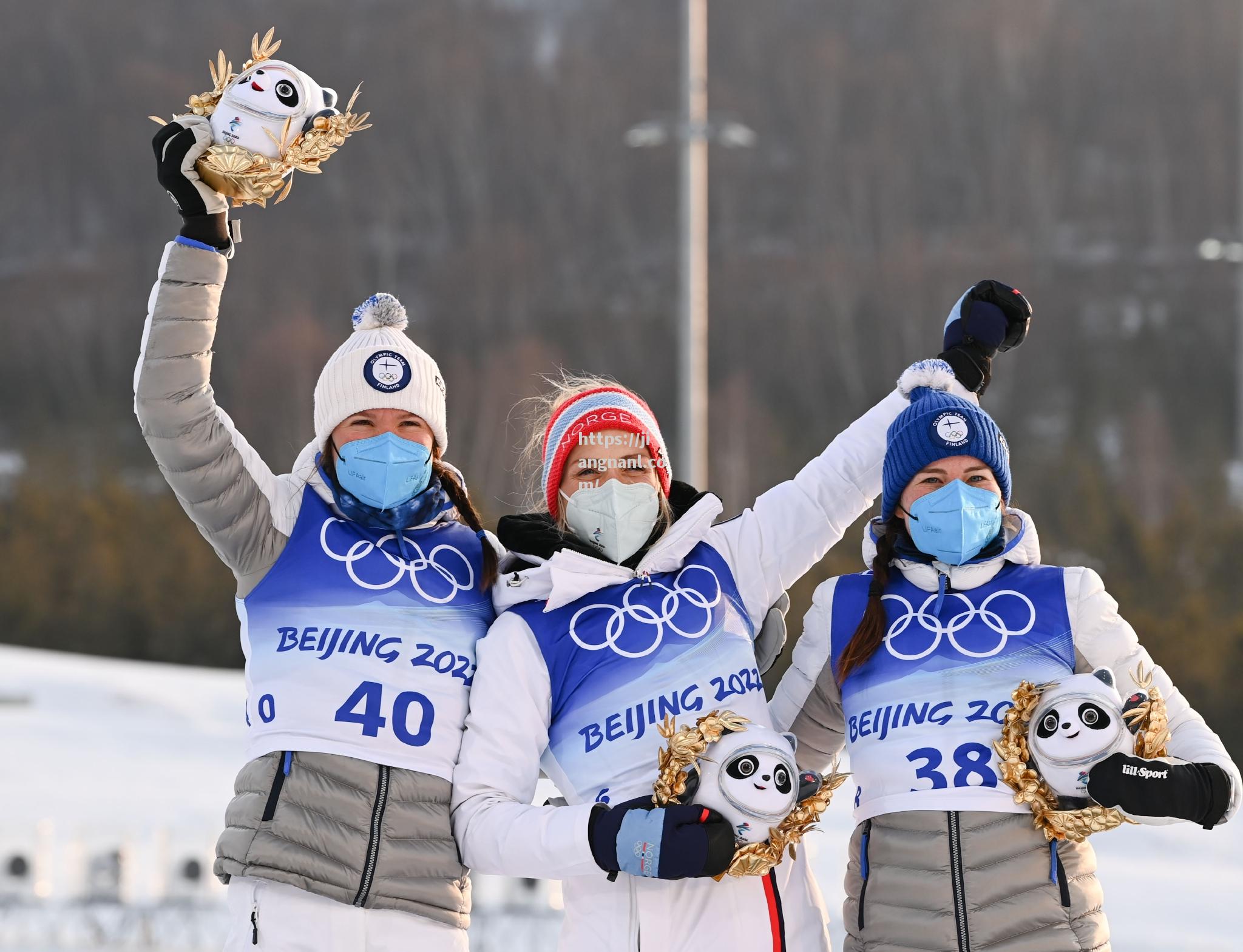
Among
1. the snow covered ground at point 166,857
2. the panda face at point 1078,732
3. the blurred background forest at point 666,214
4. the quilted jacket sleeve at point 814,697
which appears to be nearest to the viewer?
the panda face at point 1078,732

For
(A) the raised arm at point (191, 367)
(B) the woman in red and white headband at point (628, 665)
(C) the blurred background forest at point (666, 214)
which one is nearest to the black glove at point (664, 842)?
(B) the woman in red and white headband at point (628, 665)

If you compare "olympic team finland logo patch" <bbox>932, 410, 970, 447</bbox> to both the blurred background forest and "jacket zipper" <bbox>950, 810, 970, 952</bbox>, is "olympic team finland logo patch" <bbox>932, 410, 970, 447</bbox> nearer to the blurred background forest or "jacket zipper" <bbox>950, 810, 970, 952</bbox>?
"jacket zipper" <bbox>950, 810, 970, 952</bbox>

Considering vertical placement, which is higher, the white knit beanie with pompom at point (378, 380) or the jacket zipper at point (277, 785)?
the white knit beanie with pompom at point (378, 380)

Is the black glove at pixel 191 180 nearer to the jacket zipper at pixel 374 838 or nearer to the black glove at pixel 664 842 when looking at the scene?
the jacket zipper at pixel 374 838

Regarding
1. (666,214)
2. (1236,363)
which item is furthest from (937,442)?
(666,214)

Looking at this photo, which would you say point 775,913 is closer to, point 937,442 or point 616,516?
point 616,516

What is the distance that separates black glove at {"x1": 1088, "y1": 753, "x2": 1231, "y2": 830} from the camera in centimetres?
312

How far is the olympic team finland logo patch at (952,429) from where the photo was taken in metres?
3.54

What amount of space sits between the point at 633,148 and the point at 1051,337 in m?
Result: 13.9

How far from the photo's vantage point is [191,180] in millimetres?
3484

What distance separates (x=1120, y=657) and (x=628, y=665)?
114 centimetres

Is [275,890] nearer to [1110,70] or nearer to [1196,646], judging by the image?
[1196,646]

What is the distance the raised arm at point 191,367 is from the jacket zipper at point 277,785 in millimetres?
522

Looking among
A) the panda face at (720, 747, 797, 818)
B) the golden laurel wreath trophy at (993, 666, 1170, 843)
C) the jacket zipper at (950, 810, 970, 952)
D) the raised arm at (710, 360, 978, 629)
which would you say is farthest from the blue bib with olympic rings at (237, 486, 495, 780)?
the golden laurel wreath trophy at (993, 666, 1170, 843)
